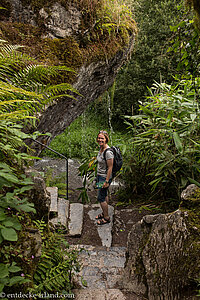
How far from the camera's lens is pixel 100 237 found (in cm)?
447

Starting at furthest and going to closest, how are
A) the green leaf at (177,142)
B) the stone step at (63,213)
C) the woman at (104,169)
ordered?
the stone step at (63,213) → the woman at (104,169) → the green leaf at (177,142)

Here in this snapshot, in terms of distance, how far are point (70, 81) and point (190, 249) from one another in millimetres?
3450

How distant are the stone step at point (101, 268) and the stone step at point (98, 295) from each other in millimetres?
194

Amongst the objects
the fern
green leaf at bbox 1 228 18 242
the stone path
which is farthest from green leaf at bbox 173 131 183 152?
green leaf at bbox 1 228 18 242

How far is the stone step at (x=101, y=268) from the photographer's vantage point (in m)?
2.81

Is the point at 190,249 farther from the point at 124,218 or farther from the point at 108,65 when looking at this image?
the point at 108,65

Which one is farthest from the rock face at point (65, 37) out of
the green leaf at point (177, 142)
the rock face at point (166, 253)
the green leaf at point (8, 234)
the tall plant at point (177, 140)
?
the green leaf at point (8, 234)

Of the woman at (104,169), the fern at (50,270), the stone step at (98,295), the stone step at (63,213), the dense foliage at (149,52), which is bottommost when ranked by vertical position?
the stone step at (98,295)

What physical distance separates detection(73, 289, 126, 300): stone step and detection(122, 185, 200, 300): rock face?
22cm

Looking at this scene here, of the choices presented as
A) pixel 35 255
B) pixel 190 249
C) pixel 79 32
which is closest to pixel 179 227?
pixel 190 249

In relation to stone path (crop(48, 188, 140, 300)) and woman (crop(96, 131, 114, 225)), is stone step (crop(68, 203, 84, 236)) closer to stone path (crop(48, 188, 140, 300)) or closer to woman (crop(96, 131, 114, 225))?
stone path (crop(48, 188, 140, 300))

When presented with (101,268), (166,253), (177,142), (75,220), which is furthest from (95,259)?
(177,142)

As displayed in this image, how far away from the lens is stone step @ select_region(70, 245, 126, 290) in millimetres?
2814

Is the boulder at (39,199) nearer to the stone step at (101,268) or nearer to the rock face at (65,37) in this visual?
the stone step at (101,268)
